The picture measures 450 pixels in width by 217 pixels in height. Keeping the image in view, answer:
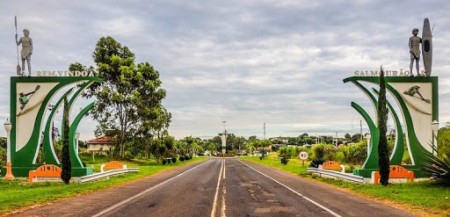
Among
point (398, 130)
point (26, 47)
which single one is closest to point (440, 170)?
point (398, 130)

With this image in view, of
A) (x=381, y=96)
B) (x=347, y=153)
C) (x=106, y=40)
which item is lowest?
(x=347, y=153)

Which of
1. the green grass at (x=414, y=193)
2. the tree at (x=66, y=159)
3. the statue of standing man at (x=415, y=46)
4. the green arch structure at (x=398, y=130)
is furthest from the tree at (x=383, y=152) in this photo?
the tree at (x=66, y=159)

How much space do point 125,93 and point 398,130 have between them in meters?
40.3

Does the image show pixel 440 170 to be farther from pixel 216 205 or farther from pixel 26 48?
pixel 26 48

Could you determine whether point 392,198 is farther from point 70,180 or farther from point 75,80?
point 75,80

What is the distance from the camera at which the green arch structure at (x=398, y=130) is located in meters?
27.9

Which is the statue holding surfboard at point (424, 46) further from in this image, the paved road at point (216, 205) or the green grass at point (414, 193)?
the paved road at point (216, 205)

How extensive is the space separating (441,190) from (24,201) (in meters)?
17.6

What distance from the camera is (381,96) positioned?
25.7 m

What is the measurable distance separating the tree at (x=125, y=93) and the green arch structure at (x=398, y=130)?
36801 millimetres

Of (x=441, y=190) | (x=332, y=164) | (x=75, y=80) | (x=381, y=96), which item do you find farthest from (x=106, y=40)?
(x=441, y=190)

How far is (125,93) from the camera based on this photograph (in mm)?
61469

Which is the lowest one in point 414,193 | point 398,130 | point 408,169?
point 414,193

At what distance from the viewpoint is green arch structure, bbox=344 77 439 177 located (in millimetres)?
27859
